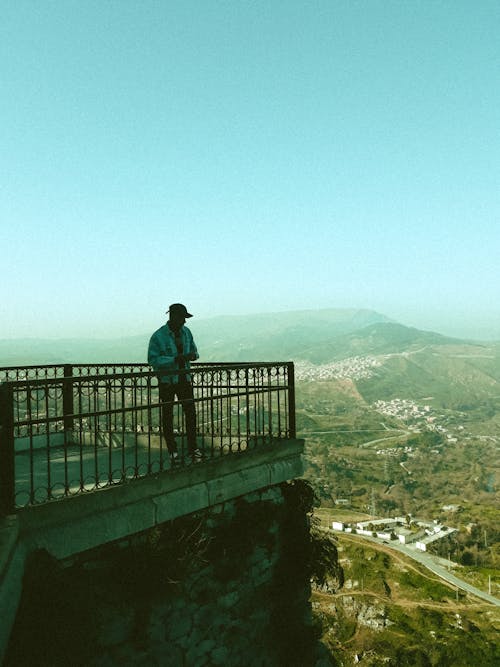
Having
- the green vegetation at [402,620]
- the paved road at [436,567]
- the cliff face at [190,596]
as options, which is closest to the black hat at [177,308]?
the cliff face at [190,596]

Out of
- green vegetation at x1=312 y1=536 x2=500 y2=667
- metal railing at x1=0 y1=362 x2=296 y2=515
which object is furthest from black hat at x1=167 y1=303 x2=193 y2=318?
green vegetation at x1=312 y1=536 x2=500 y2=667

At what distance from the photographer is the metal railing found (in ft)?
16.5

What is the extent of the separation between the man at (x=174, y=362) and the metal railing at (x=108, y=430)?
174 millimetres

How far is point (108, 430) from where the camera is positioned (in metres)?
6.65

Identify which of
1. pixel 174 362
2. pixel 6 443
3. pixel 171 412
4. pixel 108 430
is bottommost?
pixel 108 430

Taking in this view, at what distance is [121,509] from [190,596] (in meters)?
1.67

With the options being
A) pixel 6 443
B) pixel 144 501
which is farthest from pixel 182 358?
pixel 6 443

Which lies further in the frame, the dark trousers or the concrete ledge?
the dark trousers

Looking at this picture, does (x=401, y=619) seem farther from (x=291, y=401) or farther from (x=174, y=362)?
(x=174, y=362)

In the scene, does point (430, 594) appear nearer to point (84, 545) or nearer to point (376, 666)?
point (376, 666)

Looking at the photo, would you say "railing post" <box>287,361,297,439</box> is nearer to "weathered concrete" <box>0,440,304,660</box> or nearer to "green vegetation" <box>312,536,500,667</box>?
"weathered concrete" <box>0,440,304,660</box>

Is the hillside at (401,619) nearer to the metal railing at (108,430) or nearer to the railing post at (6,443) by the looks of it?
the metal railing at (108,430)

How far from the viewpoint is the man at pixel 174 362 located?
743cm

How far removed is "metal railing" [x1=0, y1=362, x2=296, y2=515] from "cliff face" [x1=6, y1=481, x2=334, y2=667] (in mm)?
824
